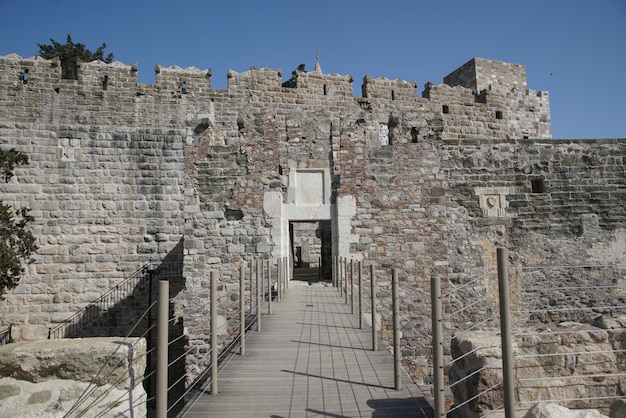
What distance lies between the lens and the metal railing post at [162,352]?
278 centimetres

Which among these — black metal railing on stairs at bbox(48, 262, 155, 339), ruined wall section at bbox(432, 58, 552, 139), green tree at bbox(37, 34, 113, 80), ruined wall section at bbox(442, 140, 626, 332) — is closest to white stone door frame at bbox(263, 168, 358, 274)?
ruined wall section at bbox(442, 140, 626, 332)

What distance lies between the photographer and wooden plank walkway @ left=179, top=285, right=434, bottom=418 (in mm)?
3686

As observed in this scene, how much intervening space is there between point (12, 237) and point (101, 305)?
246cm

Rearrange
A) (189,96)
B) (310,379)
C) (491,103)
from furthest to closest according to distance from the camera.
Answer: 1. (491,103)
2. (189,96)
3. (310,379)

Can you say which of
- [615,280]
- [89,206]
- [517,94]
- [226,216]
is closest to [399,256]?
[226,216]

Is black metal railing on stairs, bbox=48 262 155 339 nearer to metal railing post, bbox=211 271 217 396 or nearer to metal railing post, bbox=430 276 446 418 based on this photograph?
metal railing post, bbox=211 271 217 396

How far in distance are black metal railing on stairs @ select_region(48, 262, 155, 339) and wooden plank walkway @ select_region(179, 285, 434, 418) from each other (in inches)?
223

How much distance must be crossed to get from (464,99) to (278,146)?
11511mm

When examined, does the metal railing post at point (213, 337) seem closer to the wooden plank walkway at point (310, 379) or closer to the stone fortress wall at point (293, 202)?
the wooden plank walkway at point (310, 379)

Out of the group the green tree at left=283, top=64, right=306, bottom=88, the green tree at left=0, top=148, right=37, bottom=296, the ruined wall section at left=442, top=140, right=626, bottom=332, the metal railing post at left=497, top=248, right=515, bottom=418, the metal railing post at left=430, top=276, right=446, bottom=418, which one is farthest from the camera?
the green tree at left=283, top=64, right=306, bottom=88

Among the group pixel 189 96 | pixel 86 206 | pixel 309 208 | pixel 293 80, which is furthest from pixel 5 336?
pixel 293 80

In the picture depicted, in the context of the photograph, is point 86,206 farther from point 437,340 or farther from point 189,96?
point 437,340

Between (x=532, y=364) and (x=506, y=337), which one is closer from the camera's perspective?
(x=506, y=337)

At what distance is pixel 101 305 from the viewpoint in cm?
1124
